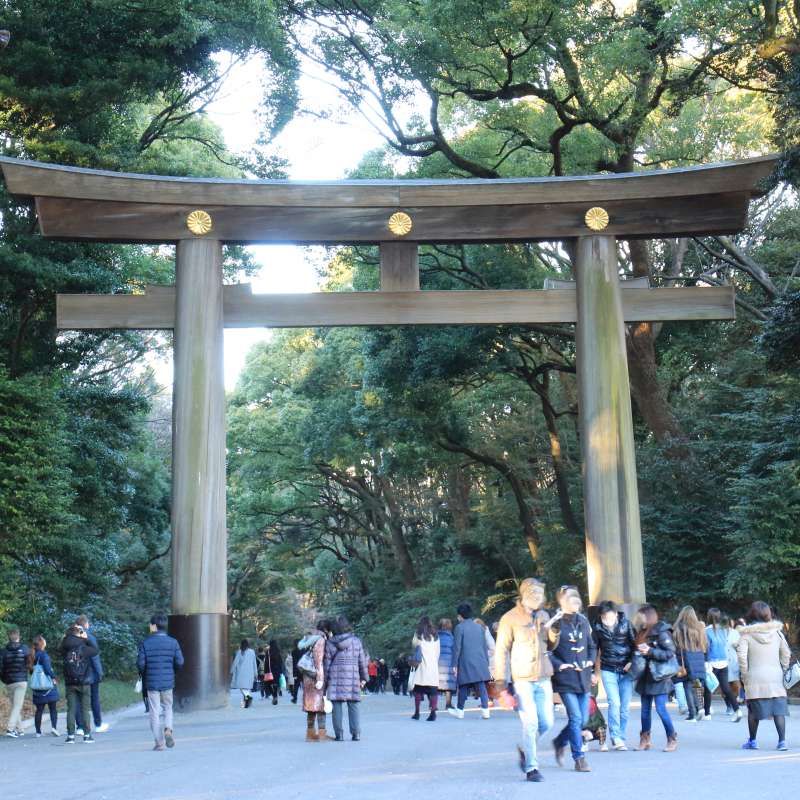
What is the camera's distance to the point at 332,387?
3559 centimetres

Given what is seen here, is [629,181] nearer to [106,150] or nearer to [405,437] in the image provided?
[106,150]

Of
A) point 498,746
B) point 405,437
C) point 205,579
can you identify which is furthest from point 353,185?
point 405,437

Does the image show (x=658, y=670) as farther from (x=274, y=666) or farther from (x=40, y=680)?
(x=274, y=666)

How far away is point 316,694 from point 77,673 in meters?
2.96

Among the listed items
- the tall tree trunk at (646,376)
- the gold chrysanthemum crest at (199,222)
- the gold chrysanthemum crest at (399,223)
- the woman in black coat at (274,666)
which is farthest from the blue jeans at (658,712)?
the woman in black coat at (274,666)

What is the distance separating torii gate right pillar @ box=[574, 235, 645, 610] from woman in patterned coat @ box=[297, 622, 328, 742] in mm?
4775

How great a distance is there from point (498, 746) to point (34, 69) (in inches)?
577

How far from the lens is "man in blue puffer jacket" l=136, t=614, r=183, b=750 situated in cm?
1133

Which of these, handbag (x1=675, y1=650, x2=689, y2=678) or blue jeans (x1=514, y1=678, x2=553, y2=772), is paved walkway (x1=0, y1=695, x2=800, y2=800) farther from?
handbag (x1=675, y1=650, x2=689, y2=678)

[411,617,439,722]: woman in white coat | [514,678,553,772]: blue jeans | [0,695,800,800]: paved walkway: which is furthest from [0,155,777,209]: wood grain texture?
[514,678,553,772]: blue jeans

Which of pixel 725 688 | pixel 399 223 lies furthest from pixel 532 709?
pixel 399 223

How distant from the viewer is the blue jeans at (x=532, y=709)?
8315 mm

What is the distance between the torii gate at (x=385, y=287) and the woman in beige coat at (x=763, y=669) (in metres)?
5.29

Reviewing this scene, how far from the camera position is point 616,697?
33.2 ft
